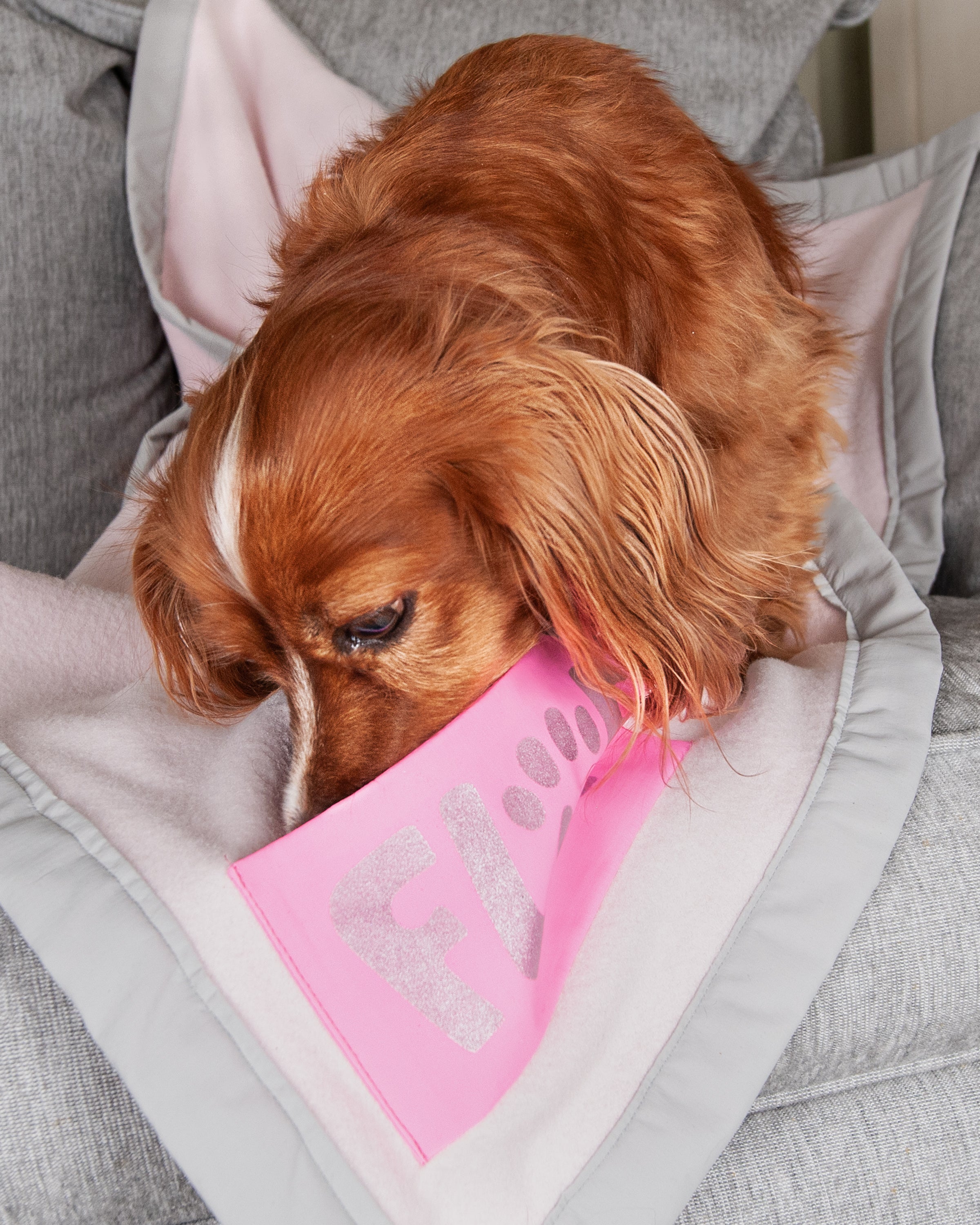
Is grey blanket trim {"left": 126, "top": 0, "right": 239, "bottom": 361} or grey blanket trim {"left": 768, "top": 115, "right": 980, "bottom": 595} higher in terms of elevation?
grey blanket trim {"left": 126, "top": 0, "right": 239, "bottom": 361}

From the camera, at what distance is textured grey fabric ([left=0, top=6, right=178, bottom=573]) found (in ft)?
7.09

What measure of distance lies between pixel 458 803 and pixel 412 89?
1.73m

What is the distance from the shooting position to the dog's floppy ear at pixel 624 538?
128cm

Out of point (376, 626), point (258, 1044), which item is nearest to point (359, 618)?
point (376, 626)

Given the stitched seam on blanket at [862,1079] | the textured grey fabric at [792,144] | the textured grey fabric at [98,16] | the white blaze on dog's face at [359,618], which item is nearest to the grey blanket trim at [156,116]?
the textured grey fabric at [98,16]

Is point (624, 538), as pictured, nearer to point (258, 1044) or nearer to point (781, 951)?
point (781, 951)

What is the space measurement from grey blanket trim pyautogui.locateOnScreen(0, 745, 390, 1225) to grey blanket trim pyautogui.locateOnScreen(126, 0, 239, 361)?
56.2 inches

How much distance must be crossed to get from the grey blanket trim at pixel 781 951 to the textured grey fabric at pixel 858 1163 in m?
0.10

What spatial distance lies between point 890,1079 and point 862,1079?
5 cm

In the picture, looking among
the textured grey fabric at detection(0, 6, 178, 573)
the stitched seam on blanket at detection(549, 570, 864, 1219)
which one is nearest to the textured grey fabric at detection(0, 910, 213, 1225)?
the stitched seam on blanket at detection(549, 570, 864, 1219)

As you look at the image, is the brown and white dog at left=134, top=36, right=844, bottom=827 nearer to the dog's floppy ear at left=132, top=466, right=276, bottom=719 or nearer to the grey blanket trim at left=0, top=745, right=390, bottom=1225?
the dog's floppy ear at left=132, top=466, right=276, bottom=719

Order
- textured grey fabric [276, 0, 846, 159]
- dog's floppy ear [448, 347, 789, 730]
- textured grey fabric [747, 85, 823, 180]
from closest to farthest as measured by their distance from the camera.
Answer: dog's floppy ear [448, 347, 789, 730], textured grey fabric [276, 0, 846, 159], textured grey fabric [747, 85, 823, 180]

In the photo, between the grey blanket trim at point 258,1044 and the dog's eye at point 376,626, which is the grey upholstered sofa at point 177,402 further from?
the dog's eye at point 376,626

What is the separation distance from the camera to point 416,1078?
1107mm
